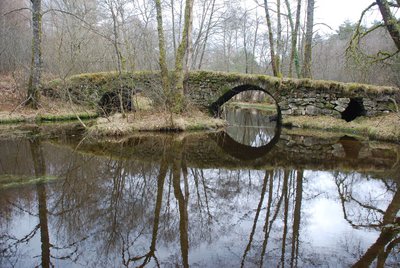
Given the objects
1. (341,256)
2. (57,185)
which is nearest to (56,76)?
(57,185)

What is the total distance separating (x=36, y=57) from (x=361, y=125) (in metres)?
13.9

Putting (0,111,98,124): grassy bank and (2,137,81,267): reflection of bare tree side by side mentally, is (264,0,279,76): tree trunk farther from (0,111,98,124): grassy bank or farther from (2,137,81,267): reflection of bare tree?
(2,137,81,267): reflection of bare tree

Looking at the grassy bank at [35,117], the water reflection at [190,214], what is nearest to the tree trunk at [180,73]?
the grassy bank at [35,117]

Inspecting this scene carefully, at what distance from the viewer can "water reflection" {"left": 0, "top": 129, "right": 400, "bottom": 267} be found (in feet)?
11.5

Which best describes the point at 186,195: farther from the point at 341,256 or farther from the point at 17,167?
the point at 17,167

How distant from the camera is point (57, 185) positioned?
5375mm

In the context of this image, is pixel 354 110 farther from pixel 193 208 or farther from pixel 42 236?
pixel 42 236

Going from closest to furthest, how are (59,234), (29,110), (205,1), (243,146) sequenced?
(59,234) → (243,146) → (29,110) → (205,1)

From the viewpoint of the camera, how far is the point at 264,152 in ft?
29.9

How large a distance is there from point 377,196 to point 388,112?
9.59 meters

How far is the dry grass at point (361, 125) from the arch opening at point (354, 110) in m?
0.59

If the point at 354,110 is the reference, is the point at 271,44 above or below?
above

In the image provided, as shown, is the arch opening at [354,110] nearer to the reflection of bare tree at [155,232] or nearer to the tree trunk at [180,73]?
the tree trunk at [180,73]

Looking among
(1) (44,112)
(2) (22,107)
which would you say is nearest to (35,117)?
(1) (44,112)
